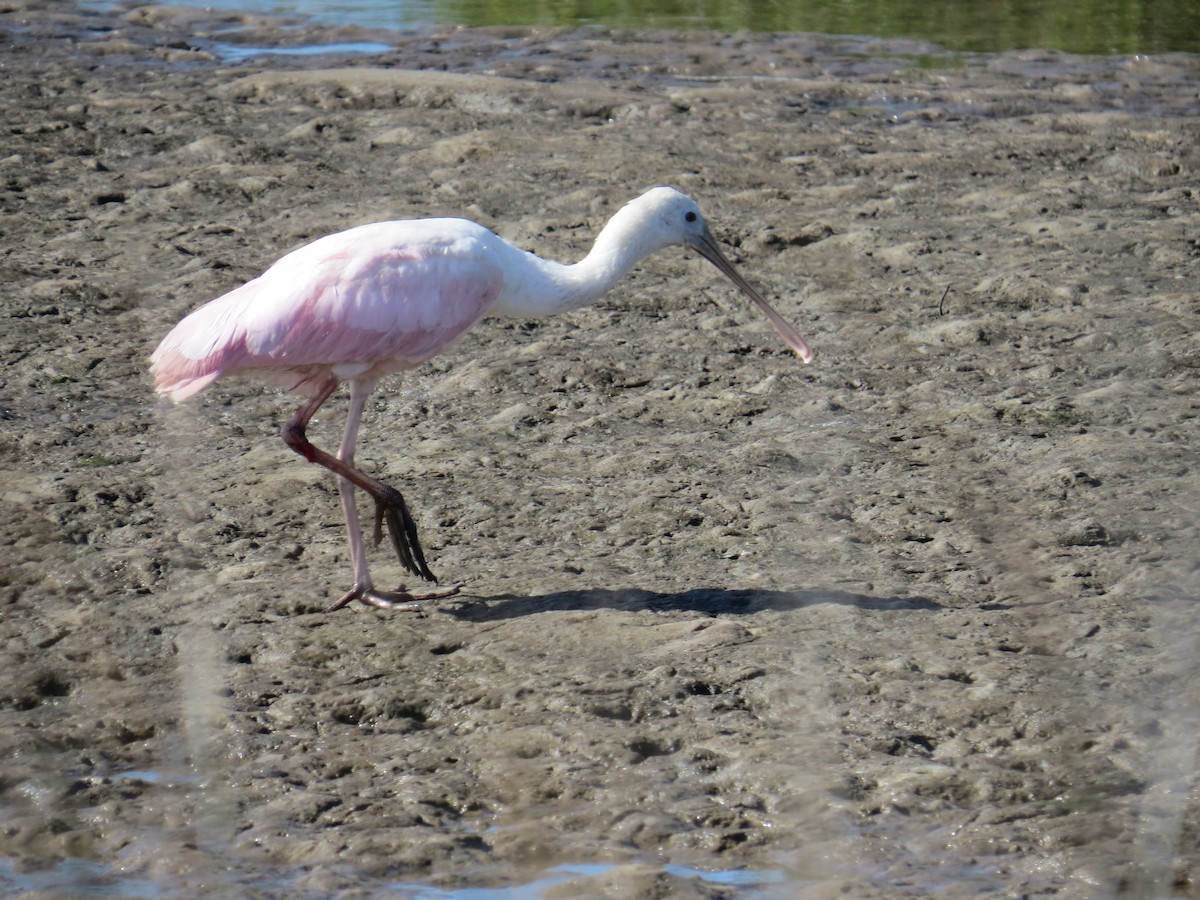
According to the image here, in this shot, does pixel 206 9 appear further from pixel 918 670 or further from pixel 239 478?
pixel 918 670

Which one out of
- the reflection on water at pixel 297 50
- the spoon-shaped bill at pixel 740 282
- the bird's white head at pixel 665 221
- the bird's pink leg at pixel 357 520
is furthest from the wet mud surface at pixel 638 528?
the reflection on water at pixel 297 50

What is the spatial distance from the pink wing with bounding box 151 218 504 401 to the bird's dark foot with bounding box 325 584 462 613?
74 centimetres

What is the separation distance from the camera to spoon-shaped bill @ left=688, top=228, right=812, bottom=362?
6344 millimetres

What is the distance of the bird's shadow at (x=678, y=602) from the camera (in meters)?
5.36

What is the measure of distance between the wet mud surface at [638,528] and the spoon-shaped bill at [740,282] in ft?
1.11

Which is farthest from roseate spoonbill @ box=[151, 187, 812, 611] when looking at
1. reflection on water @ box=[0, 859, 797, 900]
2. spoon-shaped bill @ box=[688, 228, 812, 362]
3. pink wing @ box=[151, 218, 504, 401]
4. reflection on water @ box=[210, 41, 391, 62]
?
reflection on water @ box=[210, 41, 391, 62]

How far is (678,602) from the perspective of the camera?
5.44 m

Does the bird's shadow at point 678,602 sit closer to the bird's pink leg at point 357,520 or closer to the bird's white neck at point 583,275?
the bird's pink leg at point 357,520

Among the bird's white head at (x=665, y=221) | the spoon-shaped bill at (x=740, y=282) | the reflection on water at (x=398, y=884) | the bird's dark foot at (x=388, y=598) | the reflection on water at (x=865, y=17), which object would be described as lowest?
the reflection on water at (x=398, y=884)

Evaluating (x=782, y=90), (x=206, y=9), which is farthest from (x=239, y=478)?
(x=206, y=9)

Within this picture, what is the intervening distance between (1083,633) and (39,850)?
2980 mm

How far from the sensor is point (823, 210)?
9.59 meters

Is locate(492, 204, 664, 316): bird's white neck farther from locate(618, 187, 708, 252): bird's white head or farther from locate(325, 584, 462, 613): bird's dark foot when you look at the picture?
locate(325, 584, 462, 613): bird's dark foot

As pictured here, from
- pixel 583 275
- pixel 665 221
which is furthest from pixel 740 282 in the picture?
pixel 583 275
